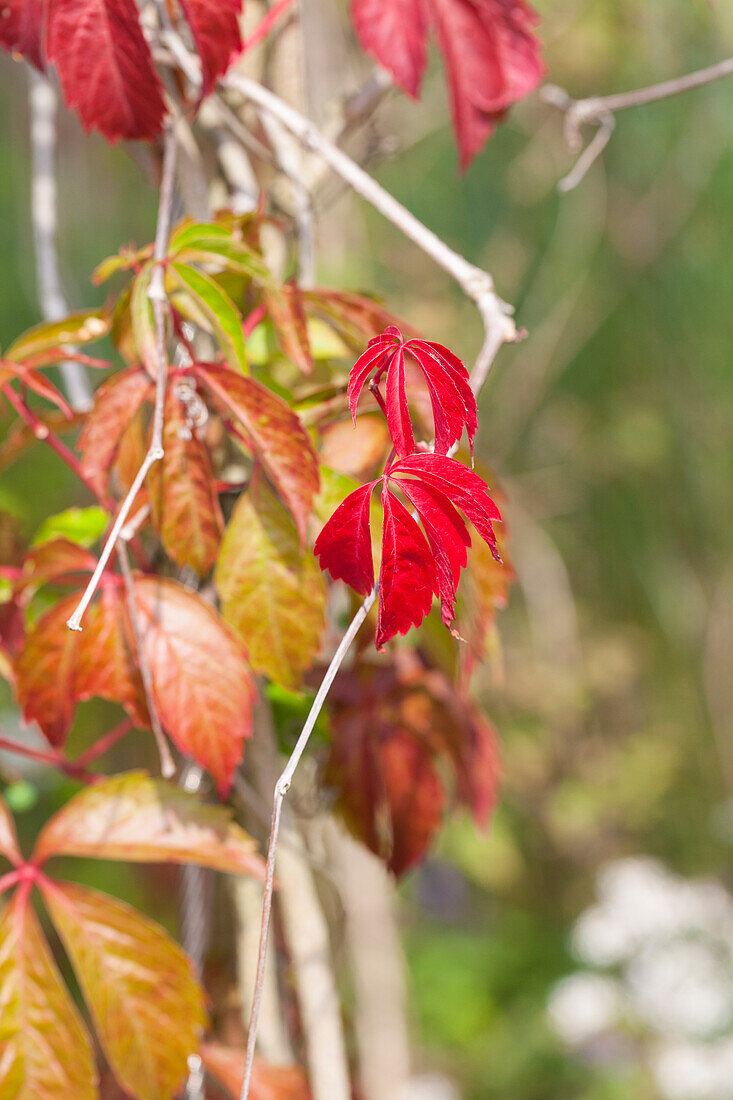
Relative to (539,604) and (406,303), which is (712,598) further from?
(406,303)

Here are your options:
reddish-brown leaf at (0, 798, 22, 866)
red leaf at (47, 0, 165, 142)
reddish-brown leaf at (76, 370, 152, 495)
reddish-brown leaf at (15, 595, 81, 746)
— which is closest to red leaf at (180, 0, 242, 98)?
red leaf at (47, 0, 165, 142)

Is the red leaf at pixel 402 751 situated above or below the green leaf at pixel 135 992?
above

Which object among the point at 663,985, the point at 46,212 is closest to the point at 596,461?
the point at 663,985

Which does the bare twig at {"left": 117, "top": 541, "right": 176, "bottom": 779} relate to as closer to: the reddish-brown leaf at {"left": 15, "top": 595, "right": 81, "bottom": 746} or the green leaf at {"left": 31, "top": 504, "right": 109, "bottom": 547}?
the reddish-brown leaf at {"left": 15, "top": 595, "right": 81, "bottom": 746}

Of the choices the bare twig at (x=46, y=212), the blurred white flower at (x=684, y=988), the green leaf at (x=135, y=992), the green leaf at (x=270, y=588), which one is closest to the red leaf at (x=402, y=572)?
the green leaf at (x=270, y=588)

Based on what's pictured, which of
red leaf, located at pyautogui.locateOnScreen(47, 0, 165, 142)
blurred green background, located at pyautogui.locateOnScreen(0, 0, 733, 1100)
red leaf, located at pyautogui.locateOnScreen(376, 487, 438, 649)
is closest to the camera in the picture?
red leaf, located at pyautogui.locateOnScreen(376, 487, 438, 649)

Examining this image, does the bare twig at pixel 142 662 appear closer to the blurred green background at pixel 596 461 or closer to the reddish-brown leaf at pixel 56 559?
the reddish-brown leaf at pixel 56 559
